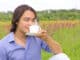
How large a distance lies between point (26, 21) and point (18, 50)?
22 centimetres

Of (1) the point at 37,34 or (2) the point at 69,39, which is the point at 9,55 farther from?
(2) the point at 69,39

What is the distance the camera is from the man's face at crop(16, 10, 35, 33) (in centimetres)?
280

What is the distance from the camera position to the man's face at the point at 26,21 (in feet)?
9.19

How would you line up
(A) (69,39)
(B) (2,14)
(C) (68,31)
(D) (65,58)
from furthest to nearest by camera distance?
(B) (2,14)
(C) (68,31)
(A) (69,39)
(D) (65,58)

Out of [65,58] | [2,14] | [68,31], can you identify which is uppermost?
[65,58]

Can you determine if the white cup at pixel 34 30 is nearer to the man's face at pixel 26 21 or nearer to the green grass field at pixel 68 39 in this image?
the man's face at pixel 26 21

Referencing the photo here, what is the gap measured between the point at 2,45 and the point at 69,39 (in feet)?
26.5

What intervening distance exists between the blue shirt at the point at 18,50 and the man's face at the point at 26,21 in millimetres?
92

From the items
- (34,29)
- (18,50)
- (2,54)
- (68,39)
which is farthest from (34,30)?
(68,39)

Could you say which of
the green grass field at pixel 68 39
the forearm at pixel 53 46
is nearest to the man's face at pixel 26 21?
the forearm at pixel 53 46

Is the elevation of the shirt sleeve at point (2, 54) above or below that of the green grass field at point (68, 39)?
above

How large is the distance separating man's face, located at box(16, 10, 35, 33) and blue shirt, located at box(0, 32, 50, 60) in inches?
3.6

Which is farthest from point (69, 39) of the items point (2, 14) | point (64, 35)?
point (2, 14)

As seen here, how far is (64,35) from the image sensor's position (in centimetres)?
1118
